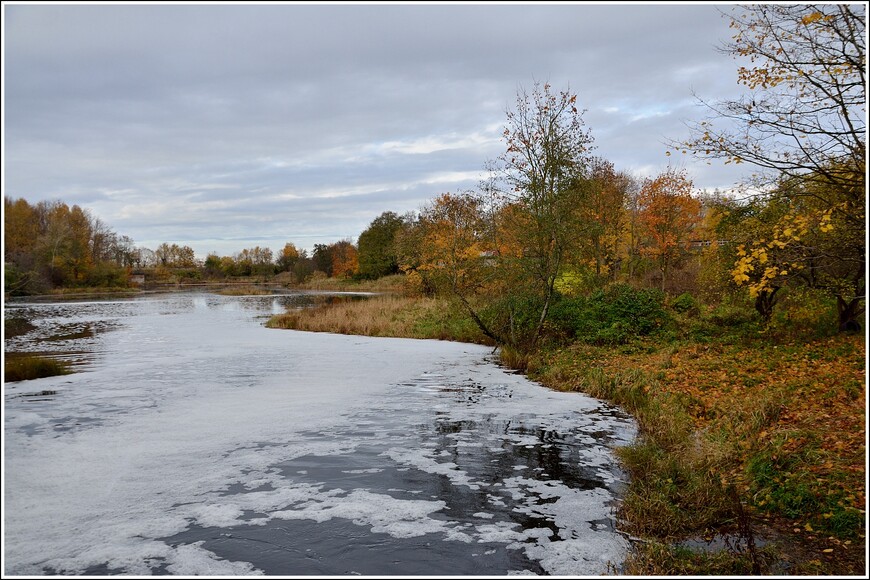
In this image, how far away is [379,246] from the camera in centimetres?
6412

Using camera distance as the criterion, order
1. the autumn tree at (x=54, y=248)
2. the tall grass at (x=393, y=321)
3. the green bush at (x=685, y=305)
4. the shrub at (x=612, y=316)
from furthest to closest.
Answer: the tall grass at (x=393, y=321), the green bush at (x=685, y=305), the shrub at (x=612, y=316), the autumn tree at (x=54, y=248)

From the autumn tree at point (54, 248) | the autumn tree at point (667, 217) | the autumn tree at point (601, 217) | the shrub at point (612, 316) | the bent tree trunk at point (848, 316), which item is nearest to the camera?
the autumn tree at point (54, 248)

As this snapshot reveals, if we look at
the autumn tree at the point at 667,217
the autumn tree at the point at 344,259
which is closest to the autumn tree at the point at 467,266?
the autumn tree at the point at 667,217

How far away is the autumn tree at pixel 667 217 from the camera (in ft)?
92.7

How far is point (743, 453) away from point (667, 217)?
23.1m

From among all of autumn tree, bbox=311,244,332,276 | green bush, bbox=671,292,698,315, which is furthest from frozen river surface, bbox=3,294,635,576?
autumn tree, bbox=311,244,332,276

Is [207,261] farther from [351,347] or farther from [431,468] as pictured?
[431,468]

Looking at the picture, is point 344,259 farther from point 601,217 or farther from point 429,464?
point 429,464

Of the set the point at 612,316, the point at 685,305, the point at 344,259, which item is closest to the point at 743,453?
the point at 612,316

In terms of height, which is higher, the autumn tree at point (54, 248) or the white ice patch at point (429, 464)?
the autumn tree at point (54, 248)

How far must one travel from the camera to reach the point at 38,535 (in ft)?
18.3

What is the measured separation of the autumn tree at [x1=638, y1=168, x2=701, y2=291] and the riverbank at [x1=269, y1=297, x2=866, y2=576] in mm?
14543

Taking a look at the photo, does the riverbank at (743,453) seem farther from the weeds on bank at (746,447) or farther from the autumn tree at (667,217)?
the autumn tree at (667,217)

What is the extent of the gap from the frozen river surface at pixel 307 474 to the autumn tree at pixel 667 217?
17322 mm
